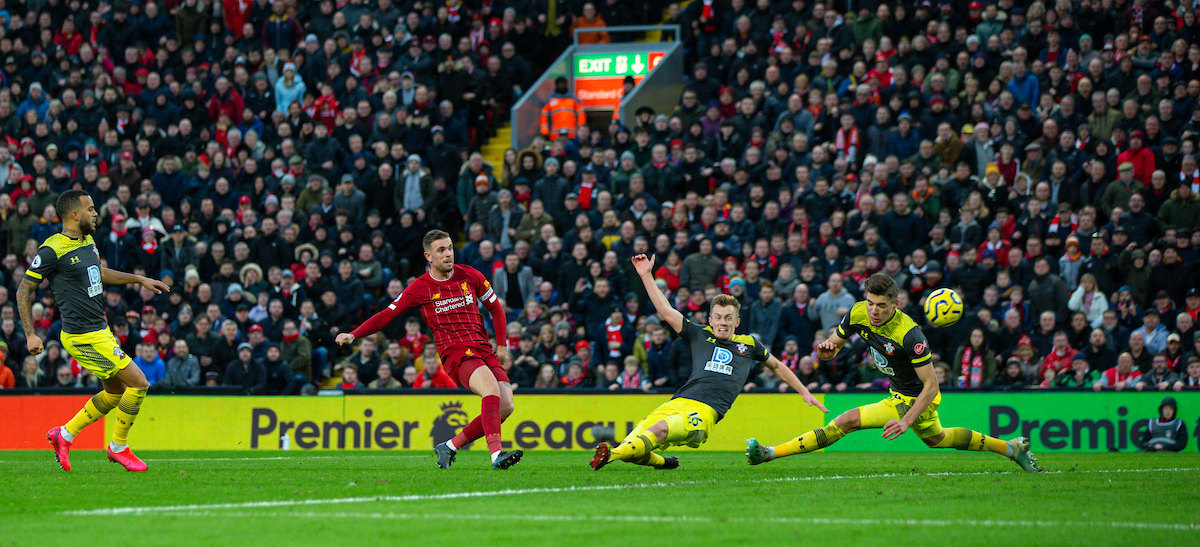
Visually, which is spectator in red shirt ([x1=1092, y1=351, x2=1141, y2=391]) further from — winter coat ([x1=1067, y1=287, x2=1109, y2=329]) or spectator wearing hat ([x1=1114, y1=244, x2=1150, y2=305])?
spectator wearing hat ([x1=1114, y1=244, x2=1150, y2=305])

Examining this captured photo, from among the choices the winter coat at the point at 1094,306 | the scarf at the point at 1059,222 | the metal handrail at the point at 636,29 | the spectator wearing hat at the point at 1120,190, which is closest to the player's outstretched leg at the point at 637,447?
the winter coat at the point at 1094,306

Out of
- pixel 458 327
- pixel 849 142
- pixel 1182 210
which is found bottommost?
pixel 458 327

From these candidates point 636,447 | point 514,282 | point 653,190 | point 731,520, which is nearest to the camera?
point 731,520

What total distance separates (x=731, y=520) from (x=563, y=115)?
60.0 ft

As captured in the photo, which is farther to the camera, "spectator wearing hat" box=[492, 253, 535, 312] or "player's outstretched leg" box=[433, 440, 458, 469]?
"spectator wearing hat" box=[492, 253, 535, 312]

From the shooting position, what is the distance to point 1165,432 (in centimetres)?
1633

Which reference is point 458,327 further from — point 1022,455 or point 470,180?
point 470,180

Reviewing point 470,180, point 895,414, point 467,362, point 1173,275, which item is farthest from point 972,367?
point 470,180

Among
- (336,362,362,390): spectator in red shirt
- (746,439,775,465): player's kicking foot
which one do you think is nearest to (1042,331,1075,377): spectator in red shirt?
(746,439,775,465): player's kicking foot

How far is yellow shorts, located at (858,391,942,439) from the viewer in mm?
10922

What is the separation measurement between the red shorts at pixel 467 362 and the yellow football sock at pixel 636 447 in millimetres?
1783

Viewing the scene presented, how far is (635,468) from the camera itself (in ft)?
38.6

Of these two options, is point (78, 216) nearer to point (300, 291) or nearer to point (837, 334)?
point (837, 334)

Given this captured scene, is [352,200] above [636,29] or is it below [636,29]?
below
